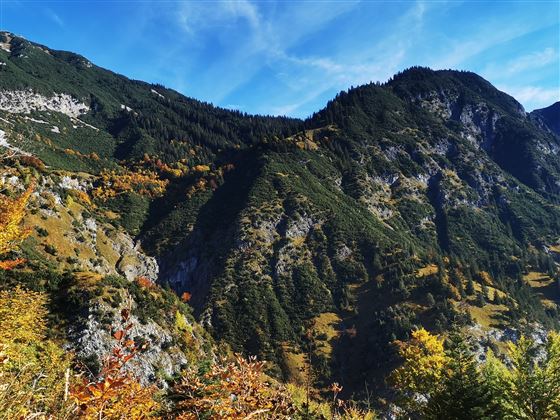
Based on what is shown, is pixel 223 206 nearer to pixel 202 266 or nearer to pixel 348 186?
pixel 202 266

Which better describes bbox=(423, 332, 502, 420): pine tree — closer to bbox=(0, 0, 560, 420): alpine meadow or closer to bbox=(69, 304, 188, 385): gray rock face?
bbox=(0, 0, 560, 420): alpine meadow

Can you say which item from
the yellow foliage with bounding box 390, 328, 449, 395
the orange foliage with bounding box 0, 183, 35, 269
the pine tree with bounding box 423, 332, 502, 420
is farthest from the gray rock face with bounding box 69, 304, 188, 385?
the pine tree with bounding box 423, 332, 502, 420

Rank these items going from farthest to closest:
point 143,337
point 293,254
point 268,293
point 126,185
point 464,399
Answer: point 126,185
point 293,254
point 268,293
point 143,337
point 464,399

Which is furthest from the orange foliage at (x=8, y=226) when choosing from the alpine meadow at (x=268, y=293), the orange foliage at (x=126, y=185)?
the orange foliage at (x=126, y=185)

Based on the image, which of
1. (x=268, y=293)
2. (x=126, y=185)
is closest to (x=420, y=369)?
(x=268, y=293)

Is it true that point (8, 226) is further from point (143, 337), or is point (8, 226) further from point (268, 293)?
point (268, 293)

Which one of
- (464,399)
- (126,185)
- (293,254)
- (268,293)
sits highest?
(126,185)

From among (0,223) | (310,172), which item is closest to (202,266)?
(310,172)

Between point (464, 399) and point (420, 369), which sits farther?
point (420, 369)

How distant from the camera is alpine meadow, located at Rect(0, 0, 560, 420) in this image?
34.7 ft

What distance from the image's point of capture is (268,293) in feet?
359

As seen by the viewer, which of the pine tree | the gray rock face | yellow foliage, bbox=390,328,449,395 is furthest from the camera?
the gray rock face

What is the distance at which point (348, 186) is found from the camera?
176625 mm

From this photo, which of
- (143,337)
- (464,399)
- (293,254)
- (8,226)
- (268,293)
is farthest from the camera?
(293,254)
